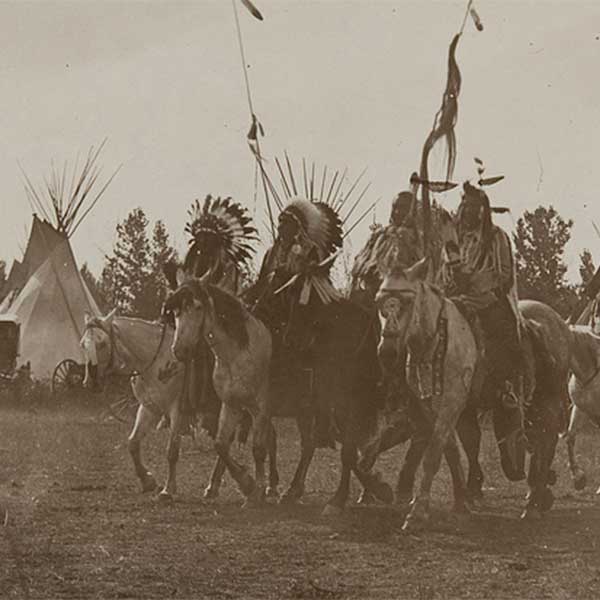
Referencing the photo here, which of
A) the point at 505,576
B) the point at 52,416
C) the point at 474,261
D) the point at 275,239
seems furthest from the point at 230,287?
the point at 52,416

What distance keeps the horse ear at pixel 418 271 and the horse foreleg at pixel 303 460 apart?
2508 millimetres

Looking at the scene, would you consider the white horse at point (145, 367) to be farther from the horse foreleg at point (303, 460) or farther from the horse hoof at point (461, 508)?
the horse hoof at point (461, 508)

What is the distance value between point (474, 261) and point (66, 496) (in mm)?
4245

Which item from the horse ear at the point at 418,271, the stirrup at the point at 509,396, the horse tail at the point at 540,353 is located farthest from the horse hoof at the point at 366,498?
the horse ear at the point at 418,271

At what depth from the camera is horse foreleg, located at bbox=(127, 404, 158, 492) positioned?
509 inches

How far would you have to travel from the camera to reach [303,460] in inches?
478

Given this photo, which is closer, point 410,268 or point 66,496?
point 410,268

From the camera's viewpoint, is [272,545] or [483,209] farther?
[483,209]

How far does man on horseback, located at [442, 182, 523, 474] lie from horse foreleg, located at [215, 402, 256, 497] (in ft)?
6.75

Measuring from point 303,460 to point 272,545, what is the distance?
8.34ft

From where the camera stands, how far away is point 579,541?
9867mm

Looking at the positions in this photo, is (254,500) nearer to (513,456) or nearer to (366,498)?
(366,498)

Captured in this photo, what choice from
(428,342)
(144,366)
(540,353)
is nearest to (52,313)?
(144,366)

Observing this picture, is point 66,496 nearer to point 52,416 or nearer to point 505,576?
point 505,576
